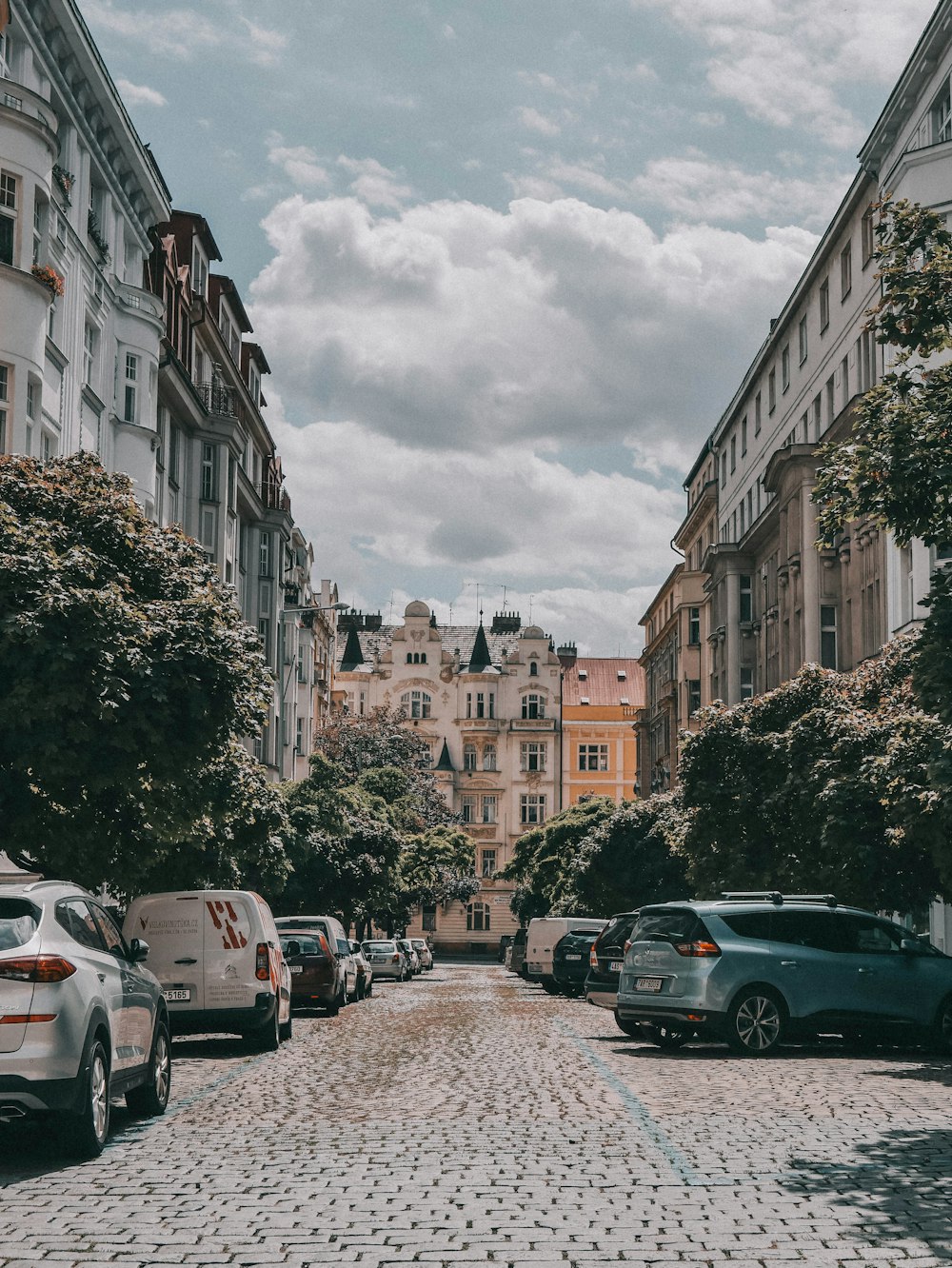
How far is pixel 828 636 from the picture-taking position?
168ft

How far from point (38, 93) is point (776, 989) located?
22341mm

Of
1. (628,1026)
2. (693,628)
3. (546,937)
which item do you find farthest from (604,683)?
(628,1026)

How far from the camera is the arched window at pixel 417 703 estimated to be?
118 metres

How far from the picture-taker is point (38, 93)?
104 ft

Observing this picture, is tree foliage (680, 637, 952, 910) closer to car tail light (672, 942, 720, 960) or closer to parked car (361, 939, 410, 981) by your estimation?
car tail light (672, 942, 720, 960)

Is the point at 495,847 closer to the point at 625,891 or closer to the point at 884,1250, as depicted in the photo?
the point at 625,891

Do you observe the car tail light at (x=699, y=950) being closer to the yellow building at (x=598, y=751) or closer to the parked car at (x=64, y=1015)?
the parked car at (x=64, y=1015)

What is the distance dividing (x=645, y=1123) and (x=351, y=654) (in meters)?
111

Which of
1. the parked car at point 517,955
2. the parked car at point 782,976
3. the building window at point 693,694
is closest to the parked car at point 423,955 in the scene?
the parked car at point 517,955

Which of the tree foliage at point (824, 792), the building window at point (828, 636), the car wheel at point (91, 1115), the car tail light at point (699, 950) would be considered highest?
the building window at point (828, 636)

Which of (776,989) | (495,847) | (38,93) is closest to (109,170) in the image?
(38,93)

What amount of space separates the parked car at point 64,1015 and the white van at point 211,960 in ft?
25.2

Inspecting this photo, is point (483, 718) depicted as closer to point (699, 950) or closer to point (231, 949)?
point (231, 949)

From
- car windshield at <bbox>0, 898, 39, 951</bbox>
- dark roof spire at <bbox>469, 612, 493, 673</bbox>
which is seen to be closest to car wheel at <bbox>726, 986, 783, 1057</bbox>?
car windshield at <bbox>0, 898, 39, 951</bbox>
